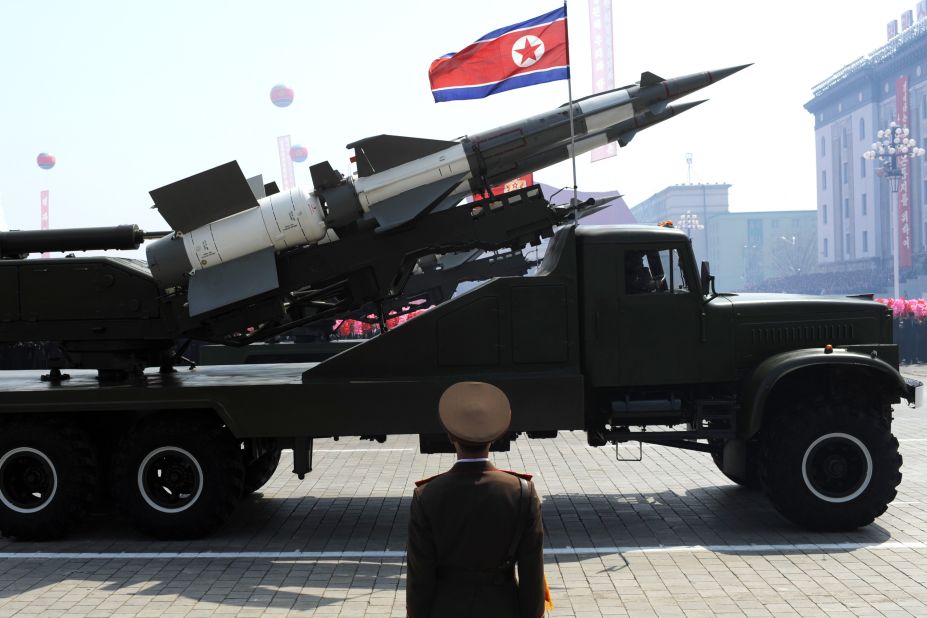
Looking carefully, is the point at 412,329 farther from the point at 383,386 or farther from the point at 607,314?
the point at 607,314

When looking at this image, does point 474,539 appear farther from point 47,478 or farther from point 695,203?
point 695,203

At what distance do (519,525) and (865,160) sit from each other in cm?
10492

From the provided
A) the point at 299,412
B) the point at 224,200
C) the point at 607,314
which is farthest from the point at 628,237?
the point at 224,200

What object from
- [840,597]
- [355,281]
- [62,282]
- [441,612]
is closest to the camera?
[441,612]

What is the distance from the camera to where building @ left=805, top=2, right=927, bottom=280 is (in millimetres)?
86100

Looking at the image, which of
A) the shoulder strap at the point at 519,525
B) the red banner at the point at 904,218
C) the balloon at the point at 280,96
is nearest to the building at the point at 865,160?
the red banner at the point at 904,218

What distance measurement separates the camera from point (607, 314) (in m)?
8.67

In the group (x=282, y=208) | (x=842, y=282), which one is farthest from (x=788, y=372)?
(x=842, y=282)

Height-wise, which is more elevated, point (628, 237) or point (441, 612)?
point (628, 237)

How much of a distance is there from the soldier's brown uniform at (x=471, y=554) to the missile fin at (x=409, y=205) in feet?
22.0

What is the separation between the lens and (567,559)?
7730 millimetres

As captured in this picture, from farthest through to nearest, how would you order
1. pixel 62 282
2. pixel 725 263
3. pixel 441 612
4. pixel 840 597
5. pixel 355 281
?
pixel 725 263
pixel 355 281
pixel 62 282
pixel 840 597
pixel 441 612

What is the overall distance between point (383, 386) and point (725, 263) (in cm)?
13803

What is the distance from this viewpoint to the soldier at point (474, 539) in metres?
3.47
